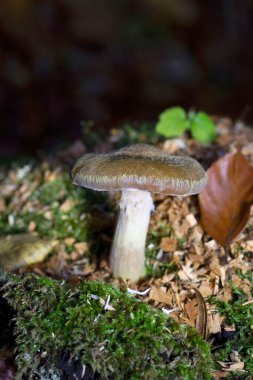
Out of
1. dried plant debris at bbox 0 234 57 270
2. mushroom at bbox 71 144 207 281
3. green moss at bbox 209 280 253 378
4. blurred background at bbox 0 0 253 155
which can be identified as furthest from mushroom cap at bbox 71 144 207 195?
blurred background at bbox 0 0 253 155

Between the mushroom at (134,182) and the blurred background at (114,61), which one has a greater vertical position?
the blurred background at (114,61)

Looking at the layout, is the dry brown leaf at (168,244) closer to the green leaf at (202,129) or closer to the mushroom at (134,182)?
the mushroom at (134,182)

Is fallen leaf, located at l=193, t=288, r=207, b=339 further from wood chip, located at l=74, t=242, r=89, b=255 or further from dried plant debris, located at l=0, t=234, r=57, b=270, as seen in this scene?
dried plant debris, located at l=0, t=234, r=57, b=270

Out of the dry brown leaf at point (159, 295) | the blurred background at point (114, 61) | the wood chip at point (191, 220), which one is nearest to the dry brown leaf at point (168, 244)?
the wood chip at point (191, 220)

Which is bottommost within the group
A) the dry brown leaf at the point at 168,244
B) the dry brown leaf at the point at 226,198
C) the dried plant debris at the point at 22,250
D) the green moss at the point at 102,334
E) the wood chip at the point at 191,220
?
the green moss at the point at 102,334

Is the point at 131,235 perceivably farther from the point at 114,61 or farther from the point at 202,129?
the point at 114,61
